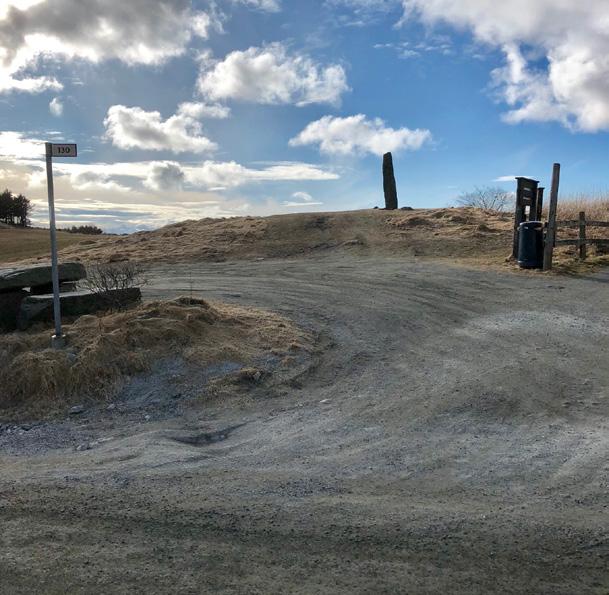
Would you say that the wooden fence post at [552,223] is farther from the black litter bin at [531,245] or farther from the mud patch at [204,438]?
the mud patch at [204,438]

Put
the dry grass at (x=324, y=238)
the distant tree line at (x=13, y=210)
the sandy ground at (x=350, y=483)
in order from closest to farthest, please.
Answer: the sandy ground at (x=350, y=483) < the dry grass at (x=324, y=238) < the distant tree line at (x=13, y=210)

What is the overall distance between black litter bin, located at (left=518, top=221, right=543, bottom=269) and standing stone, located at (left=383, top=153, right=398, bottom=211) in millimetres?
13639

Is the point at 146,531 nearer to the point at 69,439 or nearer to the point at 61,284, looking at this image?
the point at 69,439

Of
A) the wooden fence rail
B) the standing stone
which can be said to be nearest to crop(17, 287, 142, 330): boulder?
the wooden fence rail

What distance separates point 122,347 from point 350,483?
3942 mm

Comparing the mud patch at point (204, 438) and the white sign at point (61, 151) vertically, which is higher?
the white sign at point (61, 151)

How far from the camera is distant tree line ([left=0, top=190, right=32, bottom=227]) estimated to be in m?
65.1

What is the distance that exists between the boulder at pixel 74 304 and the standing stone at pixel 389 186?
20017 mm

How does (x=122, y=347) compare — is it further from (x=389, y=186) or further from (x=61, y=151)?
(x=389, y=186)

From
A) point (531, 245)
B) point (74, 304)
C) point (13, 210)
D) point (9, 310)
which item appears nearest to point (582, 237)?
point (531, 245)

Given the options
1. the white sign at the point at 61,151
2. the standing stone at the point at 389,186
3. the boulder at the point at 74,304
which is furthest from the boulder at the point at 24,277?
the standing stone at the point at 389,186

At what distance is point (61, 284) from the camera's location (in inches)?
399

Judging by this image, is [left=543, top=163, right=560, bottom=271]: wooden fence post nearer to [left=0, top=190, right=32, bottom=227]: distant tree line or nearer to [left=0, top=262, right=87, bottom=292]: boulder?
[left=0, top=262, right=87, bottom=292]: boulder

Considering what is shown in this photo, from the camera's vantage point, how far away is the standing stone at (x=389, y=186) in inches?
1077
